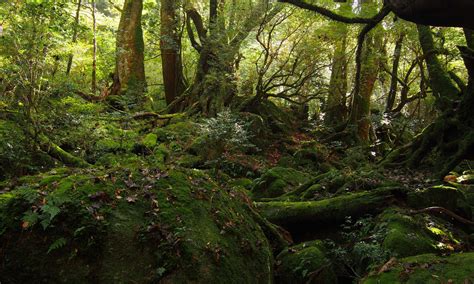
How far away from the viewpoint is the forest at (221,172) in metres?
3.43

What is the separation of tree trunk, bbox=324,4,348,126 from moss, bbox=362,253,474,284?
1438 cm

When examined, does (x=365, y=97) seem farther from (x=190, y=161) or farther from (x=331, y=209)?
(x=331, y=209)

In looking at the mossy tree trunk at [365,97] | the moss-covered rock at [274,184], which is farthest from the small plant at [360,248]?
the mossy tree trunk at [365,97]

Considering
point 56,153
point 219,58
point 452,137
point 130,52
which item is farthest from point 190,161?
point 130,52

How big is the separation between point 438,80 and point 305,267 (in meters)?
7.58

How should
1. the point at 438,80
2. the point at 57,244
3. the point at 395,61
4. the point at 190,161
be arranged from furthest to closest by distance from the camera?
the point at 395,61
the point at 190,161
the point at 438,80
the point at 57,244

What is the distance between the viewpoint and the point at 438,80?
32.4 ft

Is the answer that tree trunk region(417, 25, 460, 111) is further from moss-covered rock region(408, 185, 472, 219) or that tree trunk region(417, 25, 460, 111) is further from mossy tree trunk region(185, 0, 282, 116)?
mossy tree trunk region(185, 0, 282, 116)

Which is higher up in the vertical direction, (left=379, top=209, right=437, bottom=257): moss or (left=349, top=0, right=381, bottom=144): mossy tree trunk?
(left=349, top=0, right=381, bottom=144): mossy tree trunk

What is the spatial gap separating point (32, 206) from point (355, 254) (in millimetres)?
3941

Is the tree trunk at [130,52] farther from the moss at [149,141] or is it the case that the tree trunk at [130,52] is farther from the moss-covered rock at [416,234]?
the moss-covered rock at [416,234]

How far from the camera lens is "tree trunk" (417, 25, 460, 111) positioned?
913cm

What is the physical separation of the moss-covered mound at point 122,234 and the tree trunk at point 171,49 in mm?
13662

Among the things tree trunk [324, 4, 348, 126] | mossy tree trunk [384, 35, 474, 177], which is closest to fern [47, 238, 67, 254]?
mossy tree trunk [384, 35, 474, 177]
